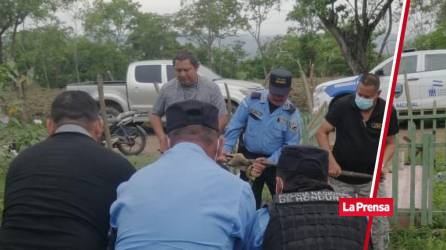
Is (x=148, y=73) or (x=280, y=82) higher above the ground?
(x=280, y=82)

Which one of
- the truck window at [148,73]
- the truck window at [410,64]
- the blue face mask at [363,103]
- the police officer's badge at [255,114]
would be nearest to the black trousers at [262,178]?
the police officer's badge at [255,114]

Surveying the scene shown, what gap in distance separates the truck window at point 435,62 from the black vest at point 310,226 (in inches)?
431

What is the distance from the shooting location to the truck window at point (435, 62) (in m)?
12.3

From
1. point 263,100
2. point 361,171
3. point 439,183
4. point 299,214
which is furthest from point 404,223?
point 299,214

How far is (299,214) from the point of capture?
2113 millimetres

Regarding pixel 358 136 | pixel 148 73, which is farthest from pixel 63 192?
pixel 148 73

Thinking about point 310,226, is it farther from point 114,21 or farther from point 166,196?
point 114,21

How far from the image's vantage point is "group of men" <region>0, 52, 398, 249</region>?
1999 mm

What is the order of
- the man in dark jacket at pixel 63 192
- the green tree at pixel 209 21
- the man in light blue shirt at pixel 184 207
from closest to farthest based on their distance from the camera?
1. the man in light blue shirt at pixel 184 207
2. the man in dark jacket at pixel 63 192
3. the green tree at pixel 209 21

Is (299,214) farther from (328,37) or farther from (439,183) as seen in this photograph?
(328,37)

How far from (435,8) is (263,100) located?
225 inches

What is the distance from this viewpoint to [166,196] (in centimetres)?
200

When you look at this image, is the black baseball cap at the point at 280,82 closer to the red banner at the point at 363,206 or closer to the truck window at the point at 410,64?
the red banner at the point at 363,206

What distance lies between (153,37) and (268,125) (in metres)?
23.5
